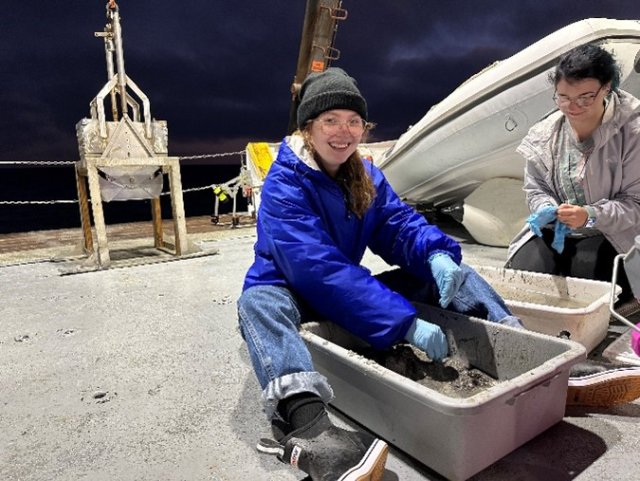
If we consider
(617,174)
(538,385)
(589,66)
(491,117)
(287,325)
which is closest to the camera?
(538,385)

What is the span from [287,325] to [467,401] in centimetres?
48

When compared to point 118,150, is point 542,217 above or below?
below

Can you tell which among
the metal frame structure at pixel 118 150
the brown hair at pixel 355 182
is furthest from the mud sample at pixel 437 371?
the metal frame structure at pixel 118 150

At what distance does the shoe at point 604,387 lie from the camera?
1.19 meters

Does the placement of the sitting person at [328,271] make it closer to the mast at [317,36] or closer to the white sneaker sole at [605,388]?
the white sneaker sole at [605,388]

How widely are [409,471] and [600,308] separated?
885mm

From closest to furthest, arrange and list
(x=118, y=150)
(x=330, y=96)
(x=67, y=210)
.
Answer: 1. (x=330, y=96)
2. (x=118, y=150)
3. (x=67, y=210)

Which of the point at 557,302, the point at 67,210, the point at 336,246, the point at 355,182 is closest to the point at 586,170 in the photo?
the point at 557,302

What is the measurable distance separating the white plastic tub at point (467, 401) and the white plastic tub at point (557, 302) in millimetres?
278

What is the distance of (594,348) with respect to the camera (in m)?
1.59

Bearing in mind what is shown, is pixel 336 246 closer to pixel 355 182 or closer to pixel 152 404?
pixel 355 182

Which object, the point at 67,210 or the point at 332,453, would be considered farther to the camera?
the point at 67,210

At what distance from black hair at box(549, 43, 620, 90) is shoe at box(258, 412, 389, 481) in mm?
1328

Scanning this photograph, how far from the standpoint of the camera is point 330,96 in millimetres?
1292
